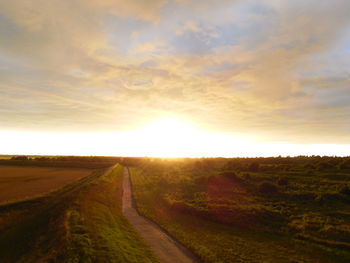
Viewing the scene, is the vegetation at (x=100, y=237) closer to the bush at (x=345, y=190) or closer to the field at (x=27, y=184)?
the field at (x=27, y=184)

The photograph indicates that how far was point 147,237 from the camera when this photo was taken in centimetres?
1903

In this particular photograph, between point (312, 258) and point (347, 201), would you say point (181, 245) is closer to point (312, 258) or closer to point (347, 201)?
point (312, 258)

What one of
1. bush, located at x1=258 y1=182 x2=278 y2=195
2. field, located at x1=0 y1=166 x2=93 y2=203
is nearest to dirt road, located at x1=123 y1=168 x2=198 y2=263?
field, located at x1=0 y1=166 x2=93 y2=203

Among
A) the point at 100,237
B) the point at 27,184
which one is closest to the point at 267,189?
the point at 100,237

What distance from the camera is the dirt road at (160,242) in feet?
50.0

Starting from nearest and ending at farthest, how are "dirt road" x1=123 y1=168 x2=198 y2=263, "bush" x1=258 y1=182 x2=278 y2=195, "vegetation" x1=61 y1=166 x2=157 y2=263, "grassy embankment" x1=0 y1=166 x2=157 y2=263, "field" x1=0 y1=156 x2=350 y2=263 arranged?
"vegetation" x1=61 y1=166 x2=157 y2=263, "grassy embankment" x1=0 y1=166 x2=157 y2=263, "dirt road" x1=123 y1=168 x2=198 y2=263, "field" x1=0 y1=156 x2=350 y2=263, "bush" x1=258 y1=182 x2=278 y2=195

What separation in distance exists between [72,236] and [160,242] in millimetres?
6127

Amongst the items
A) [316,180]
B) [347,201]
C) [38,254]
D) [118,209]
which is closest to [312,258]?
[38,254]

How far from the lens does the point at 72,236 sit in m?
16.6

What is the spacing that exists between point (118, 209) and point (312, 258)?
65.4 ft

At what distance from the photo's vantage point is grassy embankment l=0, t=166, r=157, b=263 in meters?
14.7

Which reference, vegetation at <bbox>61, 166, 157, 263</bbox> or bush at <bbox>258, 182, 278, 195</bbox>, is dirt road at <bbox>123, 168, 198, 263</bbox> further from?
bush at <bbox>258, 182, 278, 195</bbox>

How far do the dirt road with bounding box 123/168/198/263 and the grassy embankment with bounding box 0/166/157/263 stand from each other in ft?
2.25

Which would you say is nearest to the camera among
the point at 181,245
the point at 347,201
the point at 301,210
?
the point at 181,245
